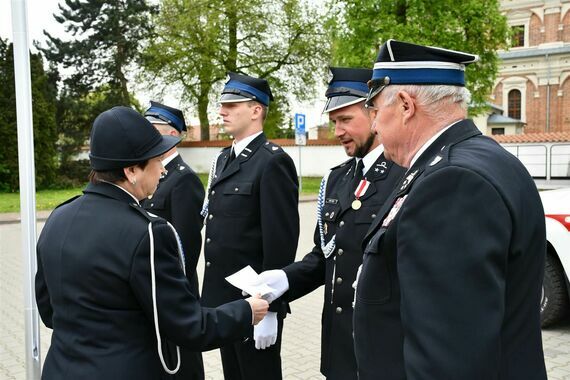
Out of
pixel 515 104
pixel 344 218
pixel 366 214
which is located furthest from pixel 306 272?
pixel 515 104

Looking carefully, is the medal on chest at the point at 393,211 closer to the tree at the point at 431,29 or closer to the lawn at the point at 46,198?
the lawn at the point at 46,198

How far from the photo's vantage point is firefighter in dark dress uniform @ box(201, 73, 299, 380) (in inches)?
128

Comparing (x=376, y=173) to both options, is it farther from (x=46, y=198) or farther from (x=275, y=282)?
(x=46, y=198)

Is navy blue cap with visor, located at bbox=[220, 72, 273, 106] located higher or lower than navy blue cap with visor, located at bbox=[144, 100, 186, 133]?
higher

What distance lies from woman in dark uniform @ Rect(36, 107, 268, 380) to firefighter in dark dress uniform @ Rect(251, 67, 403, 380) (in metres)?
0.65

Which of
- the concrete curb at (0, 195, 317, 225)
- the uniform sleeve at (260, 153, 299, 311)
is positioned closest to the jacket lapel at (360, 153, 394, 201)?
the uniform sleeve at (260, 153, 299, 311)

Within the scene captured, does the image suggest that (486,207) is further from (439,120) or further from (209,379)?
(209,379)

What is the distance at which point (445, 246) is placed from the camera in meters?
1.31

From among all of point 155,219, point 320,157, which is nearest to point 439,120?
point 155,219

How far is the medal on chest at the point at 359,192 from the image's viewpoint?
2.58 m

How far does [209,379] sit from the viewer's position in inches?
175

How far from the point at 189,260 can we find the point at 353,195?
1.53 metres

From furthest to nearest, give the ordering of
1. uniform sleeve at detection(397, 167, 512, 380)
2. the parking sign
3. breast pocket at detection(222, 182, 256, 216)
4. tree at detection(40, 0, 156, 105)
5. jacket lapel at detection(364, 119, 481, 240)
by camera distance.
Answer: tree at detection(40, 0, 156, 105) < the parking sign < breast pocket at detection(222, 182, 256, 216) < jacket lapel at detection(364, 119, 481, 240) < uniform sleeve at detection(397, 167, 512, 380)

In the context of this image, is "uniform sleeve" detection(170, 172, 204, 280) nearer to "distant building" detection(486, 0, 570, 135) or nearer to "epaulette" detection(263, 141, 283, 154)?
"epaulette" detection(263, 141, 283, 154)
